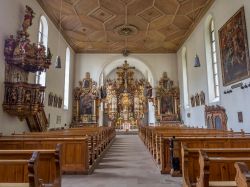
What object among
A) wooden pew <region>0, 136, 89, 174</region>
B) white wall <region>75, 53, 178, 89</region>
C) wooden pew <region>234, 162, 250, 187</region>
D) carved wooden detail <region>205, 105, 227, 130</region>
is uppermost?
white wall <region>75, 53, 178, 89</region>

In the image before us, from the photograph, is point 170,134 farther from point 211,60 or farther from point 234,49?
point 211,60

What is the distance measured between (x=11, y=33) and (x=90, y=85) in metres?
10.1

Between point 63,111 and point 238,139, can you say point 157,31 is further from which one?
point 238,139

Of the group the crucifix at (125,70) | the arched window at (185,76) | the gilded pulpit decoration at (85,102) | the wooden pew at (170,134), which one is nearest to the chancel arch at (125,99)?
the crucifix at (125,70)

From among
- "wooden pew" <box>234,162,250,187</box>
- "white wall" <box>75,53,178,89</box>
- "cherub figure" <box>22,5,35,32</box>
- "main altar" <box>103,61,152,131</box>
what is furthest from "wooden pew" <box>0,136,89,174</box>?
"main altar" <box>103,61,152,131</box>

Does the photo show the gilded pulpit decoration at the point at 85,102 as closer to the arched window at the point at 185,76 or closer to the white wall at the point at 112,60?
the white wall at the point at 112,60

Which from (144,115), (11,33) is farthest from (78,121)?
(11,33)

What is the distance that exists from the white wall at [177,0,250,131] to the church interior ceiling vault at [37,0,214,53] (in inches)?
29.5

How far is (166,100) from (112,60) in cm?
581

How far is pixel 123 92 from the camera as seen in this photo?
74.1ft

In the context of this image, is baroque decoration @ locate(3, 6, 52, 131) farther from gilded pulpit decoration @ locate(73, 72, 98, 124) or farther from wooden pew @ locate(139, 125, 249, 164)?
gilded pulpit decoration @ locate(73, 72, 98, 124)

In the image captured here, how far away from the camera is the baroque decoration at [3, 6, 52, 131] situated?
6996 millimetres

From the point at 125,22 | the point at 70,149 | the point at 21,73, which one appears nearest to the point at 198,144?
the point at 70,149

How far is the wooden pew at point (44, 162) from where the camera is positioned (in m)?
3.11
